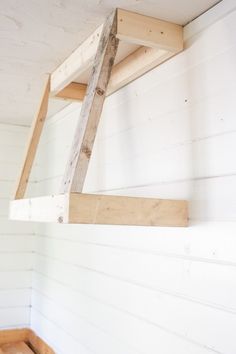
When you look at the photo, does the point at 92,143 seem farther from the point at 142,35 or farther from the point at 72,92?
the point at 72,92

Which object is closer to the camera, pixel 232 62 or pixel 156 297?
pixel 232 62

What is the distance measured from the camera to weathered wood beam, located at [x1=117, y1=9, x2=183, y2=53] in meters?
1.32

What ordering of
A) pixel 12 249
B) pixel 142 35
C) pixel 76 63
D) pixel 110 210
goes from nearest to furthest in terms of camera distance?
1. pixel 110 210
2. pixel 142 35
3. pixel 76 63
4. pixel 12 249

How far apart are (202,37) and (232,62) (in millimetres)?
209

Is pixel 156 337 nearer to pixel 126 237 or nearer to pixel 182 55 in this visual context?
pixel 126 237

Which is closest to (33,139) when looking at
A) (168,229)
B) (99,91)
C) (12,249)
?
(99,91)

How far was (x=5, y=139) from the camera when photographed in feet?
10.1

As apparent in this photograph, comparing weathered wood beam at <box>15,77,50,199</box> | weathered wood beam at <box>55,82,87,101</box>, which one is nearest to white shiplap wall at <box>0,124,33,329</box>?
weathered wood beam at <box>15,77,50,199</box>

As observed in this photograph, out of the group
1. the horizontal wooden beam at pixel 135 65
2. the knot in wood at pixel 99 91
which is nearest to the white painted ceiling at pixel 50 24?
the horizontal wooden beam at pixel 135 65

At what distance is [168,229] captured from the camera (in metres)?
1.44

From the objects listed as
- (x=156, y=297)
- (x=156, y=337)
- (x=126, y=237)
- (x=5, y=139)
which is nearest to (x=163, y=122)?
(x=126, y=237)

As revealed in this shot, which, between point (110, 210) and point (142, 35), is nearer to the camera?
point (110, 210)

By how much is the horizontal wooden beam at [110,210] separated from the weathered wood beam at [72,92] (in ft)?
2.78

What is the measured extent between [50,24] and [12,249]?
204 cm
